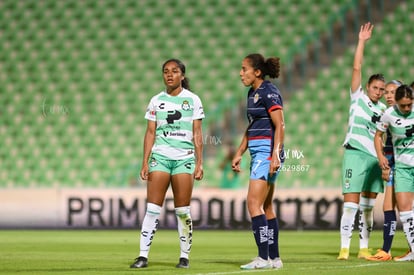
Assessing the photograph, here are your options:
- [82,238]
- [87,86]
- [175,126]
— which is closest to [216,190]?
[82,238]

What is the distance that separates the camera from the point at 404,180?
9914 millimetres

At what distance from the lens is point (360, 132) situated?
10445 mm

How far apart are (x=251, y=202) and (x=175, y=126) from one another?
109 cm

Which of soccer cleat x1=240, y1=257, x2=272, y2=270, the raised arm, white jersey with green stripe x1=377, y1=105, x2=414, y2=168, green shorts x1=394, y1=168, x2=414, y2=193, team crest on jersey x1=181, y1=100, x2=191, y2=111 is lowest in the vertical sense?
soccer cleat x1=240, y1=257, x2=272, y2=270

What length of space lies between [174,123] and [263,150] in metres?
0.94

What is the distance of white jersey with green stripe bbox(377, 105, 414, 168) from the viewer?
9898 mm

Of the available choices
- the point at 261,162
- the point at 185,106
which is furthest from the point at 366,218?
the point at 185,106

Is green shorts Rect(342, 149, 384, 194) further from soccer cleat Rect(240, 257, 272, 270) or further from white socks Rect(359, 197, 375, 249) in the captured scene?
soccer cleat Rect(240, 257, 272, 270)

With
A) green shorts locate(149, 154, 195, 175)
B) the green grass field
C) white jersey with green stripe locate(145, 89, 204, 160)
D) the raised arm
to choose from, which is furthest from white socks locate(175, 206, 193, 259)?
the raised arm

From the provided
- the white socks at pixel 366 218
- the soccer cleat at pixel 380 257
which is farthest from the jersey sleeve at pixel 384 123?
the soccer cleat at pixel 380 257

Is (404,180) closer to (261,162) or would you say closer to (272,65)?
(261,162)

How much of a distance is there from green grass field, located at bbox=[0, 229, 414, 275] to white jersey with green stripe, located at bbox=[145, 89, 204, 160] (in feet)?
3.74

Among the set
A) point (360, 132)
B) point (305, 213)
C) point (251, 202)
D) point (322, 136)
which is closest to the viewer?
point (251, 202)

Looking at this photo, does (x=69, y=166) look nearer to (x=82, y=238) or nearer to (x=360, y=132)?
(x=82, y=238)
